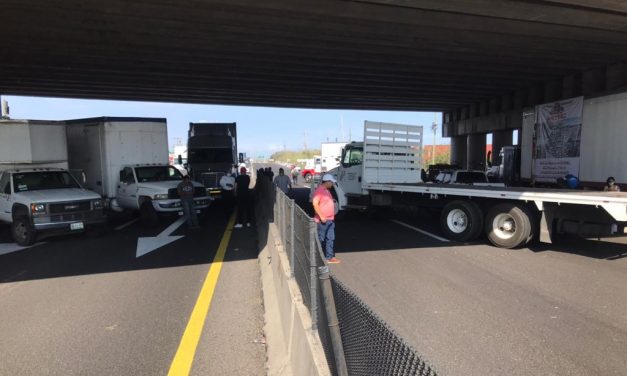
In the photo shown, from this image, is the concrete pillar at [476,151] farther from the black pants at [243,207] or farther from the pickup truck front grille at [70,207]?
the pickup truck front grille at [70,207]

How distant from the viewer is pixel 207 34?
13992 mm

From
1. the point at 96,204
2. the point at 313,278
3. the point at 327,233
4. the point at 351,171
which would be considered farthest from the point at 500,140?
the point at 313,278

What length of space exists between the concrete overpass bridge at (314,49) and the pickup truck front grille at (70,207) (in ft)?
15.9

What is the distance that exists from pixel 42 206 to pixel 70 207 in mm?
609

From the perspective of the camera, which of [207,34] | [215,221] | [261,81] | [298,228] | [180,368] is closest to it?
[180,368]

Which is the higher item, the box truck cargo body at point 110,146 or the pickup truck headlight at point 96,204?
the box truck cargo body at point 110,146

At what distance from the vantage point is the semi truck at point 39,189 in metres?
10.9

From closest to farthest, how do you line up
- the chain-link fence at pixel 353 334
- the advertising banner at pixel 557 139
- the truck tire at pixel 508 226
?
the chain-link fence at pixel 353 334
the truck tire at pixel 508 226
the advertising banner at pixel 557 139

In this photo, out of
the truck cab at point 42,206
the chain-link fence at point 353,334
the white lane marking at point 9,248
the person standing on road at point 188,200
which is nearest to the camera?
the chain-link fence at point 353,334

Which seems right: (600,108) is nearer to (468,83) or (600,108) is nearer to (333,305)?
(468,83)

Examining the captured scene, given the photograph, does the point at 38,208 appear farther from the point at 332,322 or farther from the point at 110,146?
the point at 332,322

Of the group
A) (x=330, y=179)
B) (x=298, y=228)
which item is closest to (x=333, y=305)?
(x=298, y=228)

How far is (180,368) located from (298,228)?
5.75ft

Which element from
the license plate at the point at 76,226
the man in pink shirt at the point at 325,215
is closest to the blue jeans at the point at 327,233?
the man in pink shirt at the point at 325,215
